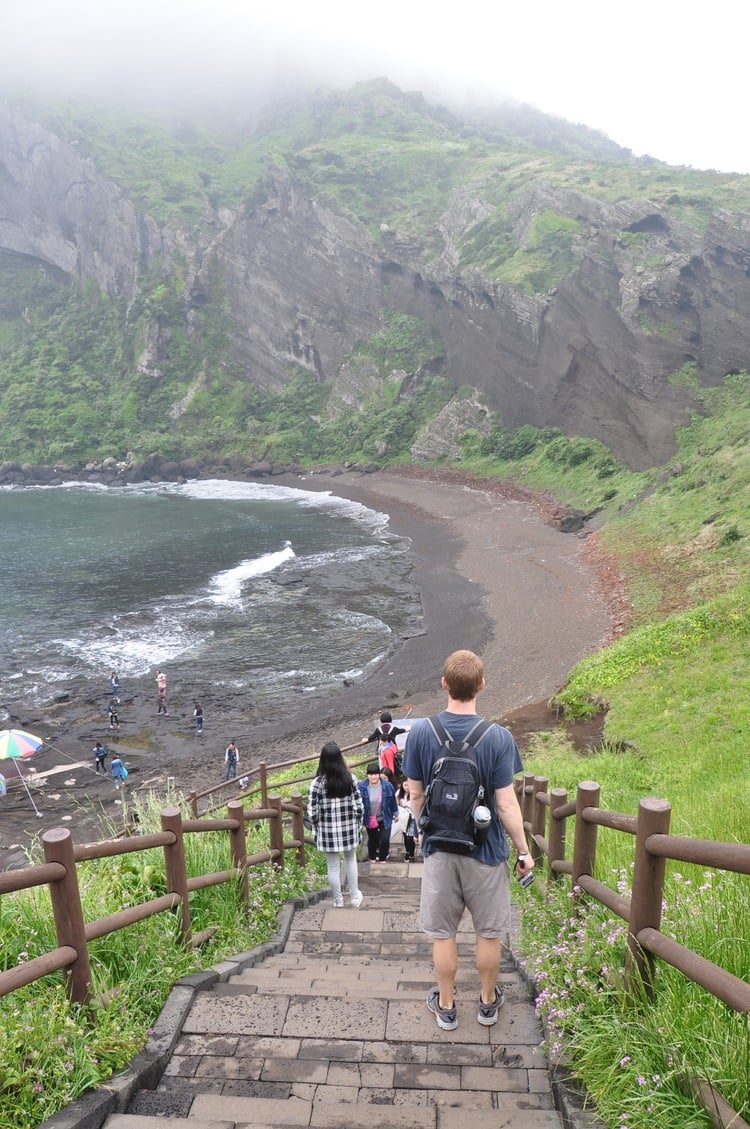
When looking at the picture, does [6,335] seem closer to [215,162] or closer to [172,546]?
[215,162]

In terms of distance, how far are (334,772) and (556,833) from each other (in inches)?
86.3

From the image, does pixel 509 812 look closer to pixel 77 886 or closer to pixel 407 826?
pixel 77 886

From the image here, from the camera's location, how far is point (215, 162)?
127 metres

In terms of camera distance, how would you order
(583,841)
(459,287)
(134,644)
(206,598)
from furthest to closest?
(459,287), (206,598), (134,644), (583,841)

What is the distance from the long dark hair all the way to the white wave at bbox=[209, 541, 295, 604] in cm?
2920

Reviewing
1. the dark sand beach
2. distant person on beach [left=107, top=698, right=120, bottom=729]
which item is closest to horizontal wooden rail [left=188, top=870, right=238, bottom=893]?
the dark sand beach

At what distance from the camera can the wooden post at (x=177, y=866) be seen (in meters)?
4.32

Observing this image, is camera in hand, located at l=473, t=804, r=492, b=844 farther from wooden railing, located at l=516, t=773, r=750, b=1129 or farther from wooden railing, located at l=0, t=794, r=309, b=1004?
wooden railing, located at l=0, t=794, r=309, b=1004

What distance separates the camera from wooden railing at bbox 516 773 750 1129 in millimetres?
2273

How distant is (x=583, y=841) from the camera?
4039 millimetres

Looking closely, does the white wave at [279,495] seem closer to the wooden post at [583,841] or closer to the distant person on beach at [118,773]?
the distant person on beach at [118,773]

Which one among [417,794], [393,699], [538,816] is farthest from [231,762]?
[417,794]

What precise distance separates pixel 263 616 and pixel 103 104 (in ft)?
510

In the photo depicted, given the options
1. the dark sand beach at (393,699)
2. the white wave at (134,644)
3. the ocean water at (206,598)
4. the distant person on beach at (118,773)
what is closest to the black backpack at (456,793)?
the dark sand beach at (393,699)
